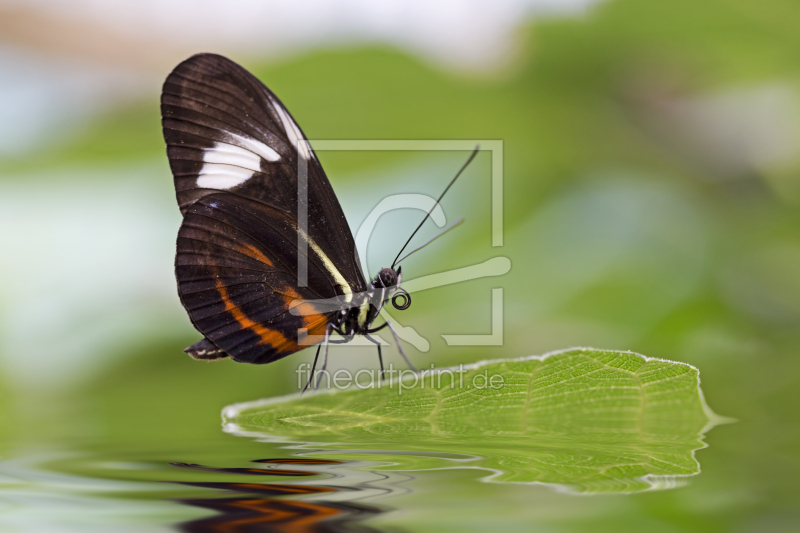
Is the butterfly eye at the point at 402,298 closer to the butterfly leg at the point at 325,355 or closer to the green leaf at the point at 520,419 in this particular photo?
the butterfly leg at the point at 325,355

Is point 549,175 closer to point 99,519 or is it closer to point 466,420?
point 466,420

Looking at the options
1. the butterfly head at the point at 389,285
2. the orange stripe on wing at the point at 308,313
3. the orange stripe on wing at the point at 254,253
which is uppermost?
the orange stripe on wing at the point at 254,253

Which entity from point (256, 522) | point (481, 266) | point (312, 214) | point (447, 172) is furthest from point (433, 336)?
point (256, 522)

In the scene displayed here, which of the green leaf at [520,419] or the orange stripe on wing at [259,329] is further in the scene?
the orange stripe on wing at [259,329]

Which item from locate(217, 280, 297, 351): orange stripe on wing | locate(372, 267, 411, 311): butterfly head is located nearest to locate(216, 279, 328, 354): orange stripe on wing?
locate(217, 280, 297, 351): orange stripe on wing

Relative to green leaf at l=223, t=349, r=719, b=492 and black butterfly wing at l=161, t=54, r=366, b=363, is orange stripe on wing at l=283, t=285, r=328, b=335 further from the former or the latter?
green leaf at l=223, t=349, r=719, b=492

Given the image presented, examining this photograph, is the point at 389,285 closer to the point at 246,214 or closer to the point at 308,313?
the point at 308,313

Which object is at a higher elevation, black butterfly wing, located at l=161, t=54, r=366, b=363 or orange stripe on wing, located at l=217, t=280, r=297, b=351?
black butterfly wing, located at l=161, t=54, r=366, b=363

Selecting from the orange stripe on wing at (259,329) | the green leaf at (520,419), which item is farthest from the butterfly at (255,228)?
the green leaf at (520,419)
